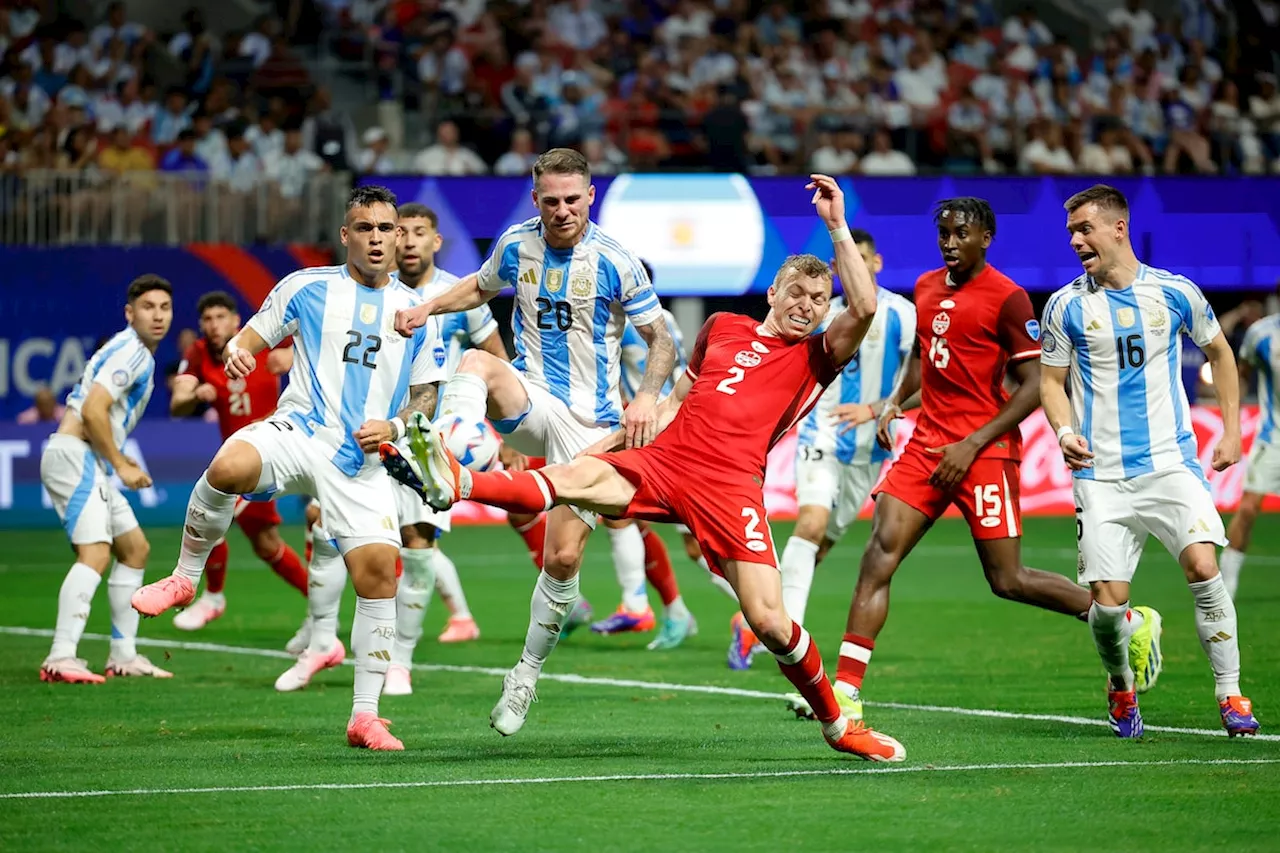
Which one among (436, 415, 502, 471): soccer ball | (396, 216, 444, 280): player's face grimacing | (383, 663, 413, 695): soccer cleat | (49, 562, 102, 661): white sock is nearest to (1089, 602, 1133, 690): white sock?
(436, 415, 502, 471): soccer ball

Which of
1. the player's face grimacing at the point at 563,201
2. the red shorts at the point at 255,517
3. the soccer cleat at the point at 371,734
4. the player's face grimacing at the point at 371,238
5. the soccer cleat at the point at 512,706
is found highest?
the player's face grimacing at the point at 563,201

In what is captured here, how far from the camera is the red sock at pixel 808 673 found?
24.8ft

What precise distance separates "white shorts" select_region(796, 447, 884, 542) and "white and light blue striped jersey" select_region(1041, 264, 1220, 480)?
9.99 ft

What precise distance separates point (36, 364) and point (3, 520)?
219 centimetres

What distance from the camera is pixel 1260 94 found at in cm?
2791

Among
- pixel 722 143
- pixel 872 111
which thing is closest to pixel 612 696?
pixel 722 143

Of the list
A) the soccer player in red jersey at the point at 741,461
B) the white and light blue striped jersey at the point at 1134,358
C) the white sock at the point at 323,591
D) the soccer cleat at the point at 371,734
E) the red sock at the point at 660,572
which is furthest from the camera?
the red sock at the point at 660,572

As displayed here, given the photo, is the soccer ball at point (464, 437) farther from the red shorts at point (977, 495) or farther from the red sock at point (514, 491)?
the red shorts at point (977, 495)

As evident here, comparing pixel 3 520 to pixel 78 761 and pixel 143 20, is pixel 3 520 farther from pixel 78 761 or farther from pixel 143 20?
pixel 78 761

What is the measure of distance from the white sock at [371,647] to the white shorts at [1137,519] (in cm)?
325

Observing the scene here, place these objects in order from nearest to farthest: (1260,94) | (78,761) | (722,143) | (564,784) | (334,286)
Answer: (564,784), (78,761), (334,286), (722,143), (1260,94)

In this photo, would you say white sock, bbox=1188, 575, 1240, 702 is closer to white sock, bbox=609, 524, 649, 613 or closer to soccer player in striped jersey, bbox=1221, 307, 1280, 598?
white sock, bbox=609, 524, 649, 613

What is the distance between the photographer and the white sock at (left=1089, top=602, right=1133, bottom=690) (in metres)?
8.38

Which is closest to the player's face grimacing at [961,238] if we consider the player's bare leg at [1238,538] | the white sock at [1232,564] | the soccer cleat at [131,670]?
the soccer cleat at [131,670]
